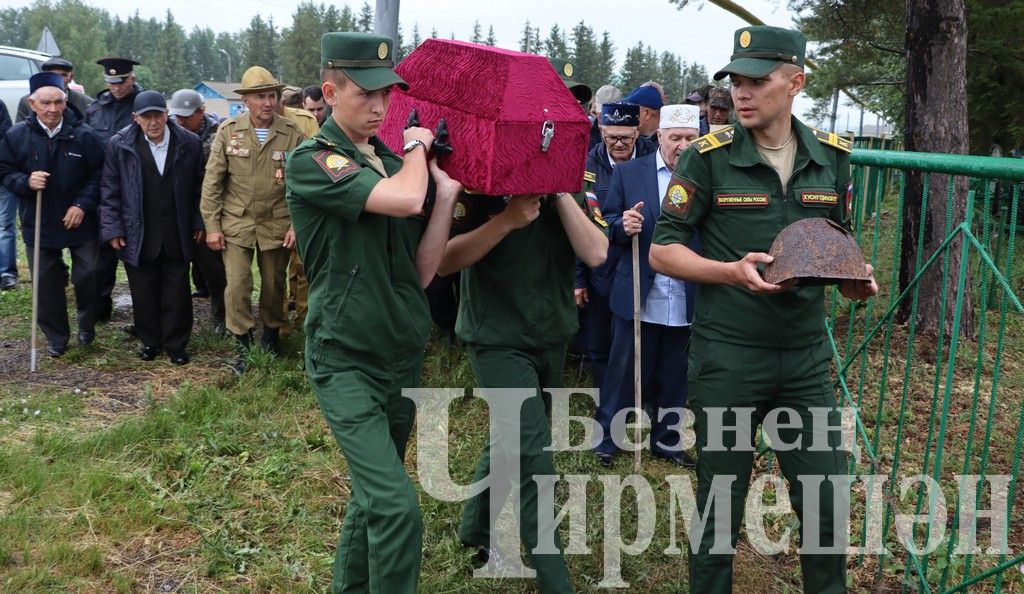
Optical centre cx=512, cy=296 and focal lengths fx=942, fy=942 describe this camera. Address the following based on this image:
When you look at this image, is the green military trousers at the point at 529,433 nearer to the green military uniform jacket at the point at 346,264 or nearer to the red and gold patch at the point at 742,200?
the green military uniform jacket at the point at 346,264

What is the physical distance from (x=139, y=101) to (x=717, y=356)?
5.13 meters

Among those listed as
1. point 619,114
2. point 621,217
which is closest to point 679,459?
point 621,217

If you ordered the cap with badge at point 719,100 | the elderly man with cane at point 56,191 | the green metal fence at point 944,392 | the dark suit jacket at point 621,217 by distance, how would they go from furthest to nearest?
the cap with badge at point 719,100 → the elderly man with cane at point 56,191 → the dark suit jacket at point 621,217 → the green metal fence at point 944,392

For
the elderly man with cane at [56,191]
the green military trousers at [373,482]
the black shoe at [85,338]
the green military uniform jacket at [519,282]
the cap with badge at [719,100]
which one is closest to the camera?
the green military trousers at [373,482]

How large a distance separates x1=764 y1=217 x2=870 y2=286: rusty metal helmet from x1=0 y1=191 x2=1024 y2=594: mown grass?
68.8 inches

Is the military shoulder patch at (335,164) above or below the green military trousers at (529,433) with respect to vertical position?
above

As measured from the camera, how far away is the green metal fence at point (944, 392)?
3.32 metres

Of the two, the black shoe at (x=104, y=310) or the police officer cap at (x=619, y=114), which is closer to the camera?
the police officer cap at (x=619, y=114)

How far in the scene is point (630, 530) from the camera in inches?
178

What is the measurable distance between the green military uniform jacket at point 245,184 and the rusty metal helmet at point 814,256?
14.7 feet

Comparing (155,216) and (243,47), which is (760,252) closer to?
(155,216)

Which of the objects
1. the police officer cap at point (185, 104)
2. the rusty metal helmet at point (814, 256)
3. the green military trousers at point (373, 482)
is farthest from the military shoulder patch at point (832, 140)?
the police officer cap at point (185, 104)

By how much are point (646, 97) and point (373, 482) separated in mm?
4332

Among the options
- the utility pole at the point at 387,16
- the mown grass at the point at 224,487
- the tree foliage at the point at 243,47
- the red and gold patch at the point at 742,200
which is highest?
the tree foliage at the point at 243,47
